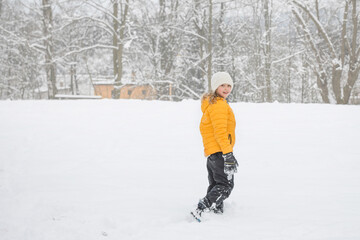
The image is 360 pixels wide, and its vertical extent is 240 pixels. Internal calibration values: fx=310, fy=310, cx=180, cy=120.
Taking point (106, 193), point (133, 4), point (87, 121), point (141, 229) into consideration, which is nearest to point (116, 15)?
point (133, 4)

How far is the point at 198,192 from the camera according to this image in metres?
3.83

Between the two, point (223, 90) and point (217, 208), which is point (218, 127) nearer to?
point (223, 90)

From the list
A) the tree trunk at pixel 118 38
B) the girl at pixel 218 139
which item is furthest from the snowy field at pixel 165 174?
the tree trunk at pixel 118 38

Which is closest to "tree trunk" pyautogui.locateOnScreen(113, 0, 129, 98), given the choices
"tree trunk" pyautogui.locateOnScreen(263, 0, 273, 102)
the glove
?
"tree trunk" pyautogui.locateOnScreen(263, 0, 273, 102)

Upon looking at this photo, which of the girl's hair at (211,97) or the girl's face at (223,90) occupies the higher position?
the girl's face at (223,90)

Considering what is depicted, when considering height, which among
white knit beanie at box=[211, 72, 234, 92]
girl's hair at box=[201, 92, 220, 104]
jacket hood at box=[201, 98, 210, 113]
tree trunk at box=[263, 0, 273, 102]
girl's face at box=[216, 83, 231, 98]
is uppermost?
tree trunk at box=[263, 0, 273, 102]

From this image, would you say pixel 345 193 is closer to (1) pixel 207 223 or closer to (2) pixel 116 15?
(1) pixel 207 223

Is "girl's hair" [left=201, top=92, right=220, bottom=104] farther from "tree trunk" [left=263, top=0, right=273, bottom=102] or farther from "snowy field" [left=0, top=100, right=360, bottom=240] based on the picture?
"tree trunk" [left=263, top=0, right=273, bottom=102]

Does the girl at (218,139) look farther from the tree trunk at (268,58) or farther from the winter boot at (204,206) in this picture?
Answer: the tree trunk at (268,58)

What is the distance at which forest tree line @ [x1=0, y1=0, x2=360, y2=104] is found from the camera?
569 inches

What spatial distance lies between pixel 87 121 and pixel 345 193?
5.84 meters

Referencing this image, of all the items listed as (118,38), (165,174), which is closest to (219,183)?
(165,174)

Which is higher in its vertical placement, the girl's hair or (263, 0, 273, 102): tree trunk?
(263, 0, 273, 102): tree trunk

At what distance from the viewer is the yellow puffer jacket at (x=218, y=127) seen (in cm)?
290
